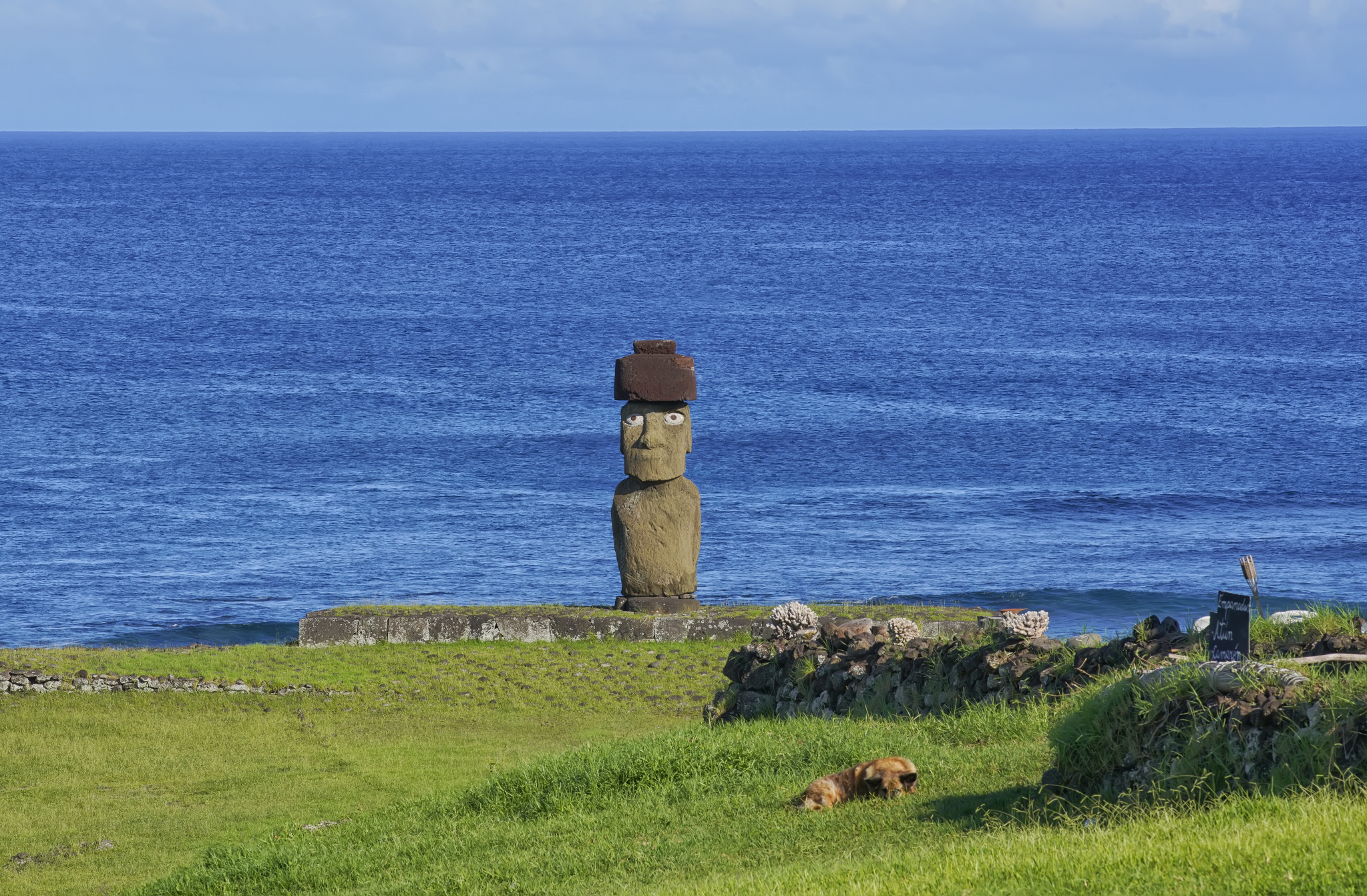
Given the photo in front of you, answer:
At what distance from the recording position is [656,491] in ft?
71.3

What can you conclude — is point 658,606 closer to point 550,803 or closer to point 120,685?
point 120,685

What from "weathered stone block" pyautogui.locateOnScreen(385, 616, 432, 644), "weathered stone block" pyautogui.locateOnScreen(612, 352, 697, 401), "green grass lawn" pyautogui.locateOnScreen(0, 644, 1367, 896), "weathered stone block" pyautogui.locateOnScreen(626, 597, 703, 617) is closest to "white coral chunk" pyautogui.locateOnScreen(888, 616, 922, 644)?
"green grass lawn" pyautogui.locateOnScreen(0, 644, 1367, 896)

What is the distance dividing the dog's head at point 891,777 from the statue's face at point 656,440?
1095 cm

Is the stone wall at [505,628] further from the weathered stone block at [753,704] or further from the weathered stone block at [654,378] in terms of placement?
the weathered stone block at [753,704]

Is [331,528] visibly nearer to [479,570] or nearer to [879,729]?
[479,570]

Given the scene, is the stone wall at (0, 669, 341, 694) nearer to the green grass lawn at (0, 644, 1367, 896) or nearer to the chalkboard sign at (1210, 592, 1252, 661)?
the green grass lawn at (0, 644, 1367, 896)

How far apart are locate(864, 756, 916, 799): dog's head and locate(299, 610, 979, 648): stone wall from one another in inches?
383

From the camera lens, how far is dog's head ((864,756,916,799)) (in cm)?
1077

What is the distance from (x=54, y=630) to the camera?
2994cm

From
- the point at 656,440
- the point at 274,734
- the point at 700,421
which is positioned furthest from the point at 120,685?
the point at 700,421

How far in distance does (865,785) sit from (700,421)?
41330 mm

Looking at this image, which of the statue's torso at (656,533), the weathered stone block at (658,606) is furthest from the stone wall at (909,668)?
the statue's torso at (656,533)

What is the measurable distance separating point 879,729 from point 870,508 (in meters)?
27.9

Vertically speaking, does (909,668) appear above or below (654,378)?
below
